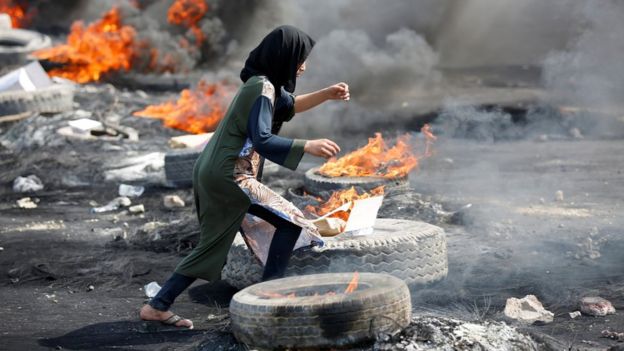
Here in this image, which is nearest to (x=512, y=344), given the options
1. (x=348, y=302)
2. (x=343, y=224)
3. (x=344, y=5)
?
(x=348, y=302)

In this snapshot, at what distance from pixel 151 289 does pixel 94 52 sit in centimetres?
1678

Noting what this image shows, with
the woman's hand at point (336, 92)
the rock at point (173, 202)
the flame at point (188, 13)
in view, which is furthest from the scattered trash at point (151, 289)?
the flame at point (188, 13)

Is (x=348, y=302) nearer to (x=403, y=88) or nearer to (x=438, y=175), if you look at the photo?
(x=438, y=175)

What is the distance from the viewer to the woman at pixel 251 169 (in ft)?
17.1

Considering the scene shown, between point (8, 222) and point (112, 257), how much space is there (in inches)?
96.0

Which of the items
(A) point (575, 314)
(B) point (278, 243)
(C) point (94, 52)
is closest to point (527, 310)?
Answer: (A) point (575, 314)

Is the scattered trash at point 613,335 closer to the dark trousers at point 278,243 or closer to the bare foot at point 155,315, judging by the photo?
the dark trousers at point 278,243

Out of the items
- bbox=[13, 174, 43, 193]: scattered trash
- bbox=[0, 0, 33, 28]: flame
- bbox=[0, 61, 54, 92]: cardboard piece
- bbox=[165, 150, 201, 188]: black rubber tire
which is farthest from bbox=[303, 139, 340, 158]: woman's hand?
bbox=[0, 0, 33, 28]: flame

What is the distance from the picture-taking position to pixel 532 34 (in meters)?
19.8

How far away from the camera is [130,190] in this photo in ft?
35.7

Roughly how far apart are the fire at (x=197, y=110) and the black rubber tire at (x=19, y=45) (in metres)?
6.95

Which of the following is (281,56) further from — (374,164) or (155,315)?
(374,164)

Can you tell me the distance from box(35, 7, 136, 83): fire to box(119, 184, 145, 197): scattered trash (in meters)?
11.0

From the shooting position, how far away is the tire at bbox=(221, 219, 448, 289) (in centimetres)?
582
